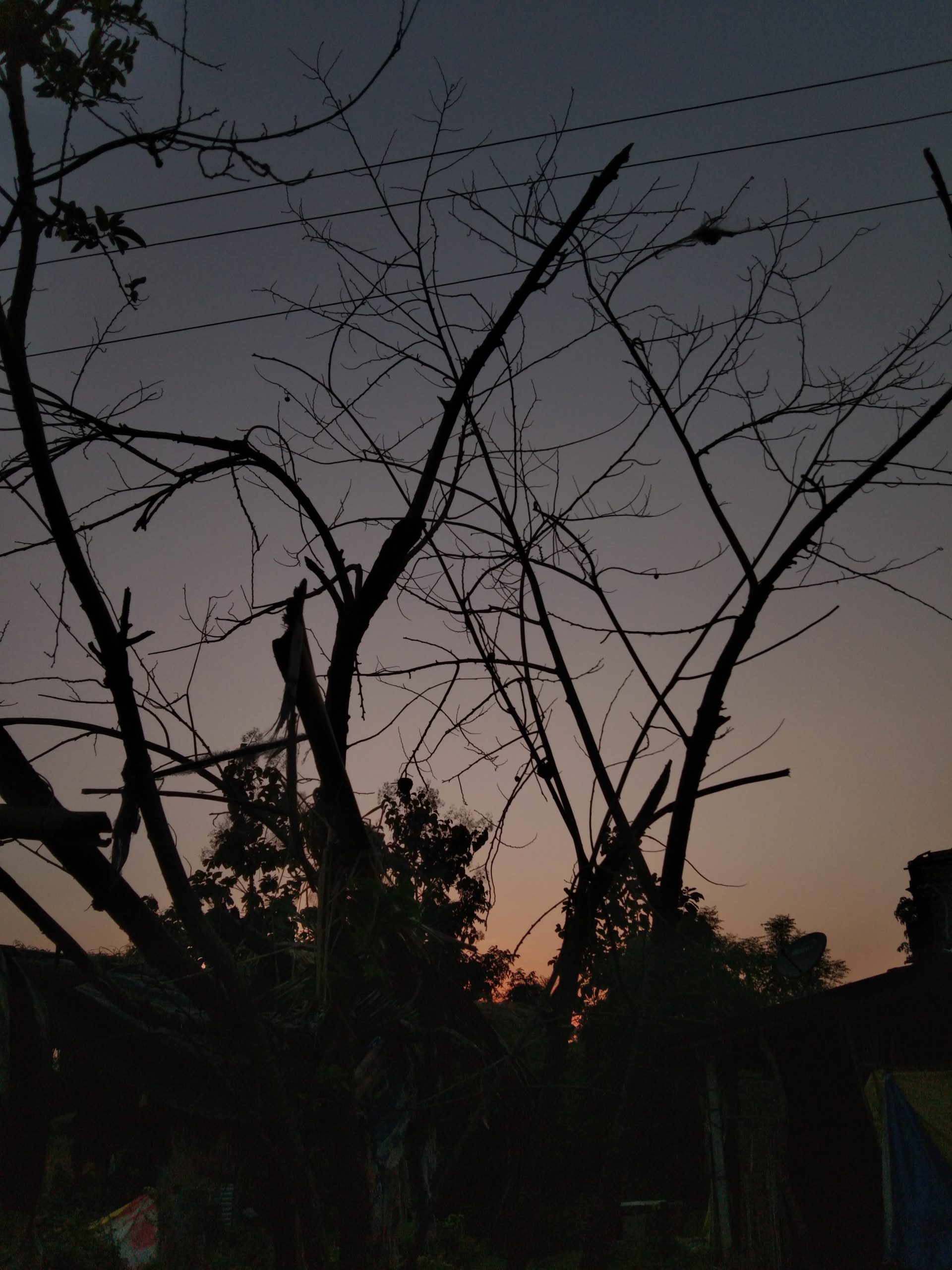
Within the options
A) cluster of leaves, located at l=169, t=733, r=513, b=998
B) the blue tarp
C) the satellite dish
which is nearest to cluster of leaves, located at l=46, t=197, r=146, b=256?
cluster of leaves, located at l=169, t=733, r=513, b=998

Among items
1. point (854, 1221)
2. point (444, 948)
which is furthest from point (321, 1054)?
point (854, 1221)

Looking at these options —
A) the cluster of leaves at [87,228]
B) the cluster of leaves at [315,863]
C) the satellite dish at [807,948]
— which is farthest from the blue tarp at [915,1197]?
the cluster of leaves at [87,228]

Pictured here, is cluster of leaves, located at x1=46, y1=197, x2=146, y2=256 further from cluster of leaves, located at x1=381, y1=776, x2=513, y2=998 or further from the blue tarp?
the blue tarp

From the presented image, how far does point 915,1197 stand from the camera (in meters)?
8.65

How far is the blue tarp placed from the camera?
334 inches

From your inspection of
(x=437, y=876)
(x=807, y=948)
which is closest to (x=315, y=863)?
(x=437, y=876)

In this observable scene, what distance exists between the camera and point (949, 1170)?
8.64m

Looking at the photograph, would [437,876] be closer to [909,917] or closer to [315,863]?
[315,863]

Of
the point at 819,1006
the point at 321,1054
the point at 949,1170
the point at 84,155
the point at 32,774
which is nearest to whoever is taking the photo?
the point at 32,774

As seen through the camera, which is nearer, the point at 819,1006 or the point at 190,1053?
the point at 190,1053

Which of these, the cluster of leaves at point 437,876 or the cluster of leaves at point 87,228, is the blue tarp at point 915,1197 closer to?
the cluster of leaves at point 437,876

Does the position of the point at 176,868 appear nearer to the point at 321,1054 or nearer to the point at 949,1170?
the point at 321,1054

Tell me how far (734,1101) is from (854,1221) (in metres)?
1.74

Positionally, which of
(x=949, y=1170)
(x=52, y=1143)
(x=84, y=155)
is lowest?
(x=949, y=1170)
